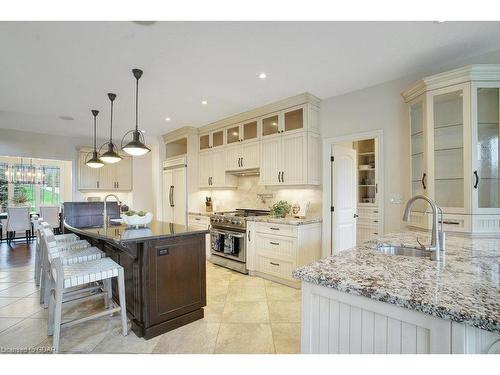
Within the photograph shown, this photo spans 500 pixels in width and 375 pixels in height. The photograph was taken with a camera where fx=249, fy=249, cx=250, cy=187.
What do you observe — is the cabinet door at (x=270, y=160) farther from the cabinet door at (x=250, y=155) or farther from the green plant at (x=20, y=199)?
the green plant at (x=20, y=199)

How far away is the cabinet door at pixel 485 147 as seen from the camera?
231 cm

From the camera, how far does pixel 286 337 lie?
7.05 ft

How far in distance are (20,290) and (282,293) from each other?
3338 millimetres

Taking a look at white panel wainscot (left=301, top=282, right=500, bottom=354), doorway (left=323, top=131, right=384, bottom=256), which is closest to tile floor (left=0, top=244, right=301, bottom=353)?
doorway (left=323, top=131, right=384, bottom=256)

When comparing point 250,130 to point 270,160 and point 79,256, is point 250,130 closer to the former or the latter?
point 270,160

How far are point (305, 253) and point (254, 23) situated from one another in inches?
107

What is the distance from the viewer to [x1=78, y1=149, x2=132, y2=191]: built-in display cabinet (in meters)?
6.07

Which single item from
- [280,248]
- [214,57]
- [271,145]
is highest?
[214,57]

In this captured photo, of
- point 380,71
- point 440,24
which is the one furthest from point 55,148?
point 440,24

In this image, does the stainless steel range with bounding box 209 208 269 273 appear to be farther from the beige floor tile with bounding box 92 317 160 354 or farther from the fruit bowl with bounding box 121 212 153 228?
the beige floor tile with bounding box 92 317 160 354

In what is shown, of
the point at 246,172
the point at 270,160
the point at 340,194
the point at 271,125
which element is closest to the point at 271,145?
the point at 270,160

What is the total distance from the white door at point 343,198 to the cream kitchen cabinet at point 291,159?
0.29 meters

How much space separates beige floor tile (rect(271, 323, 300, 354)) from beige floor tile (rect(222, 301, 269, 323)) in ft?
0.59

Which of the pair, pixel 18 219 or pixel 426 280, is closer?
pixel 426 280
